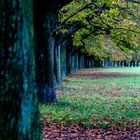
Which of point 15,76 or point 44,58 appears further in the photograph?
point 44,58

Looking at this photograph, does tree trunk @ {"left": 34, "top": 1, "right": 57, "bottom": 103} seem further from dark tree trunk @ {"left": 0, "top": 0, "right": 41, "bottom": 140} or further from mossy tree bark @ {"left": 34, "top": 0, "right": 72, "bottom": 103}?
dark tree trunk @ {"left": 0, "top": 0, "right": 41, "bottom": 140}

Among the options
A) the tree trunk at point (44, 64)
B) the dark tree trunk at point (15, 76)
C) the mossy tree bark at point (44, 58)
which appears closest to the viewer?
the dark tree trunk at point (15, 76)

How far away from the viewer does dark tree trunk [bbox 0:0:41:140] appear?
5391mm

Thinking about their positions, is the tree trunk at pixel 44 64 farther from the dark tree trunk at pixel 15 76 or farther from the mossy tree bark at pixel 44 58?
the dark tree trunk at pixel 15 76

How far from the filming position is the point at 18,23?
218 inches

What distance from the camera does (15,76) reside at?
548cm

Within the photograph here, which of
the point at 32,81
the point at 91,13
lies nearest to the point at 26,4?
the point at 32,81

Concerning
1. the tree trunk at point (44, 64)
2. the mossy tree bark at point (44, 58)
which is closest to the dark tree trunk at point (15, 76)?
the mossy tree bark at point (44, 58)

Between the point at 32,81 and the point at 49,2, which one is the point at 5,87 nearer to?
the point at 32,81

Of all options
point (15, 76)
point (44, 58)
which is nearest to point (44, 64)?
point (44, 58)

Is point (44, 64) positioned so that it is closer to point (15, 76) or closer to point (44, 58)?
point (44, 58)

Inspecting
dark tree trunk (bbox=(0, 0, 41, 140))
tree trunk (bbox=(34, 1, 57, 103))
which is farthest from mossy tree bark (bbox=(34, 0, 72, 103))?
dark tree trunk (bbox=(0, 0, 41, 140))

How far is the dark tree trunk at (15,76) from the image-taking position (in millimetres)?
5391

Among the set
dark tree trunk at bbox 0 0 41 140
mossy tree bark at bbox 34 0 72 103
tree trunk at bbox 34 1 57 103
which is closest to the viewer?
dark tree trunk at bbox 0 0 41 140
